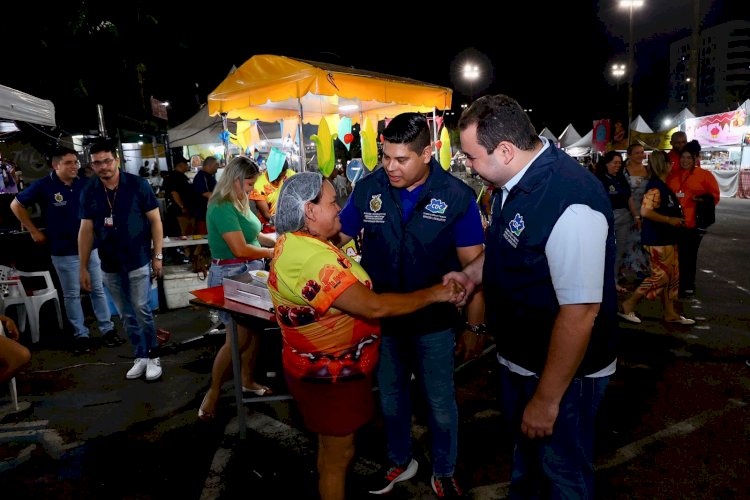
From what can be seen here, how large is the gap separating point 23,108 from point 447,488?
22.1ft

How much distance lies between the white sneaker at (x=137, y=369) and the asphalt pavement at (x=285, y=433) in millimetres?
64

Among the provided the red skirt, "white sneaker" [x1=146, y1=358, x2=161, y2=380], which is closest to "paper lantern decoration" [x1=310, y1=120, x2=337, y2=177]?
"white sneaker" [x1=146, y1=358, x2=161, y2=380]

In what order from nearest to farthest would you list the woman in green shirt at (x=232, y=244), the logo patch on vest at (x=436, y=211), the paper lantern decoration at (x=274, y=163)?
the logo patch on vest at (x=436, y=211), the woman in green shirt at (x=232, y=244), the paper lantern decoration at (x=274, y=163)

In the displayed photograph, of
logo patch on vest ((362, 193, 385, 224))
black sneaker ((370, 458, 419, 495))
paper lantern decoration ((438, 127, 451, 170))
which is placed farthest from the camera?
paper lantern decoration ((438, 127, 451, 170))

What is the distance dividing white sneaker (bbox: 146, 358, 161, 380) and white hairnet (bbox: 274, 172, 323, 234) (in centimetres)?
341

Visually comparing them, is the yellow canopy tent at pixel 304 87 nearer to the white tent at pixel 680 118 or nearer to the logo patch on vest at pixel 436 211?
the logo patch on vest at pixel 436 211

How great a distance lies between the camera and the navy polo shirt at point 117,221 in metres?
4.59

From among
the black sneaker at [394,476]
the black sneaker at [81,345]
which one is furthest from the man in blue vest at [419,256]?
the black sneaker at [81,345]

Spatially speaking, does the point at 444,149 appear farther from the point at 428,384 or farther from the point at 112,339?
the point at 428,384

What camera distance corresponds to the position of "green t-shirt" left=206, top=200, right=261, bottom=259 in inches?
158

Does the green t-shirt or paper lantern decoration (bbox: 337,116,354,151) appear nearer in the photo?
the green t-shirt

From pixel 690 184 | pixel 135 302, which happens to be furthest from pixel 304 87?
pixel 690 184

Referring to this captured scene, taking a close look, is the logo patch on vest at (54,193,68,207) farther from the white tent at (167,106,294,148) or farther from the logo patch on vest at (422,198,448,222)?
the white tent at (167,106,294,148)

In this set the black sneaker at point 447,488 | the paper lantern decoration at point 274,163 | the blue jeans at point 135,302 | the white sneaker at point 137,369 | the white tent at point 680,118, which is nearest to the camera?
the black sneaker at point 447,488
